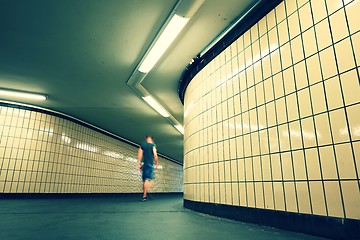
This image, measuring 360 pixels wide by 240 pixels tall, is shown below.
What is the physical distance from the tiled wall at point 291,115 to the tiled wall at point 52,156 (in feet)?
18.8

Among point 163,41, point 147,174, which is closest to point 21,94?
point 147,174

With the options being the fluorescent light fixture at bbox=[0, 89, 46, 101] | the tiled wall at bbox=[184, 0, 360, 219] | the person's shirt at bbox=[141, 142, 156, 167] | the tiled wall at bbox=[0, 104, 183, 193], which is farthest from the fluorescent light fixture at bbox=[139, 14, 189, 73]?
the tiled wall at bbox=[0, 104, 183, 193]

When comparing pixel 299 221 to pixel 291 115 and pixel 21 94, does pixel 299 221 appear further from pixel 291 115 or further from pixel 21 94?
pixel 21 94

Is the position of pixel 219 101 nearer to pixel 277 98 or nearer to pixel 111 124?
A: pixel 277 98

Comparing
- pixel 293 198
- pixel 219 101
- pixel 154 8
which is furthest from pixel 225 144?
pixel 154 8

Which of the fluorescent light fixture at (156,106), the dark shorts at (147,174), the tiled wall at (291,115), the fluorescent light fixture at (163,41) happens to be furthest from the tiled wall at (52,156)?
the tiled wall at (291,115)

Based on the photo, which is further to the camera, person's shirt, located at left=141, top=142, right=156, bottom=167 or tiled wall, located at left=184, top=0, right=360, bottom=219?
person's shirt, located at left=141, top=142, right=156, bottom=167

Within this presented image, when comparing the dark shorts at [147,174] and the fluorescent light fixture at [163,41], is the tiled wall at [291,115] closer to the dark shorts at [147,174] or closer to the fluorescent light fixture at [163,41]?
the fluorescent light fixture at [163,41]

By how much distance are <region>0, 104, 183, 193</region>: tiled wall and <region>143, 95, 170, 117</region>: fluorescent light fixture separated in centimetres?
342

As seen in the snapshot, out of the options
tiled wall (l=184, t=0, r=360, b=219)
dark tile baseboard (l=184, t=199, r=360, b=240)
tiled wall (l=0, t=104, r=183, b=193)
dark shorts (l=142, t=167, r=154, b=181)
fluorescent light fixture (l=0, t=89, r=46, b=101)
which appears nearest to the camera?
dark tile baseboard (l=184, t=199, r=360, b=240)

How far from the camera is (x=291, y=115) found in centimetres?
226

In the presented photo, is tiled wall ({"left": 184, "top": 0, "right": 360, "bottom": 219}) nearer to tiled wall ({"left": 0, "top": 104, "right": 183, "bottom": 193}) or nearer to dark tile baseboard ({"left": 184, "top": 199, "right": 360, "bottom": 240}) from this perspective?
dark tile baseboard ({"left": 184, "top": 199, "right": 360, "bottom": 240})

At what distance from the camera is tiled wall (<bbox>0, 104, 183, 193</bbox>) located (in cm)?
652

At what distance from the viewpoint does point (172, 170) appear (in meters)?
16.0
